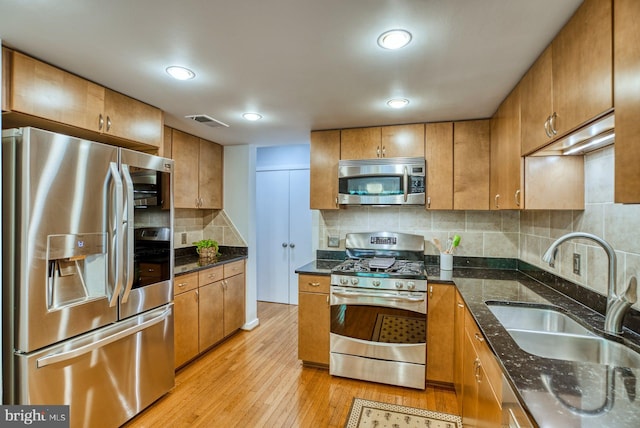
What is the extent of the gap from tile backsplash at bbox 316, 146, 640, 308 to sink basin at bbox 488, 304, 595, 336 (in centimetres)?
24

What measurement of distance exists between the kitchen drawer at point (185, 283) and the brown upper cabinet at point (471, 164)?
7.97ft

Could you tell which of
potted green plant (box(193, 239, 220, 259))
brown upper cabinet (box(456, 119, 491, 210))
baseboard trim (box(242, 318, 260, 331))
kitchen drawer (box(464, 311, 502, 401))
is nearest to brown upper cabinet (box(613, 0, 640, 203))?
kitchen drawer (box(464, 311, 502, 401))

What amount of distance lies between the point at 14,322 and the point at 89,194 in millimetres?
704

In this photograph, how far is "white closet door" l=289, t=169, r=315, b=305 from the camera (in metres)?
4.53

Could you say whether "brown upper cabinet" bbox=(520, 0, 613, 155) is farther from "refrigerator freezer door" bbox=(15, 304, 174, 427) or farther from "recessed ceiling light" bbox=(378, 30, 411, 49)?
"refrigerator freezer door" bbox=(15, 304, 174, 427)

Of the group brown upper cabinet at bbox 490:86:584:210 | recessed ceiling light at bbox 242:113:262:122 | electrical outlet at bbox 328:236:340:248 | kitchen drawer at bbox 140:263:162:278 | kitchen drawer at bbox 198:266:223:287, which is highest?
recessed ceiling light at bbox 242:113:262:122

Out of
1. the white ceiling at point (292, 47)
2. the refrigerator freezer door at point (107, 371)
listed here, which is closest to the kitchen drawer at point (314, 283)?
the refrigerator freezer door at point (107, 371)

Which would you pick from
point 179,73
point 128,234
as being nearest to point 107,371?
point 128,234

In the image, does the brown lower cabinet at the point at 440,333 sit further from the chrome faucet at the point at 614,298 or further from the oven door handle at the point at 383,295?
the chrome faucet at the point at 614,298

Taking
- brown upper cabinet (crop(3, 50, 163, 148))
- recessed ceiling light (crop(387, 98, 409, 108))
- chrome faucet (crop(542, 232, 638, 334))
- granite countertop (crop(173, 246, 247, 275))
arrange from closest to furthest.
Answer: chrome faucet (crop(542, 232, 638, 334))
brown upper cabinet (crop(3, 50, 163, 148))
recessed ceiling light (crop(387, 98, 409, 108))
granite countertop (crop(173, 246, 247, 275))

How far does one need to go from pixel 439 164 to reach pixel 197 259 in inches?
104

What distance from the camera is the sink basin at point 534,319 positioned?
5.29ft

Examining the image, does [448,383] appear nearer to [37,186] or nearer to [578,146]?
[578,146]

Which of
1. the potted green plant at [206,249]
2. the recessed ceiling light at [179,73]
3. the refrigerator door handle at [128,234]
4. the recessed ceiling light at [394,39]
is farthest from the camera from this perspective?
the potted green plant at [206,249]
